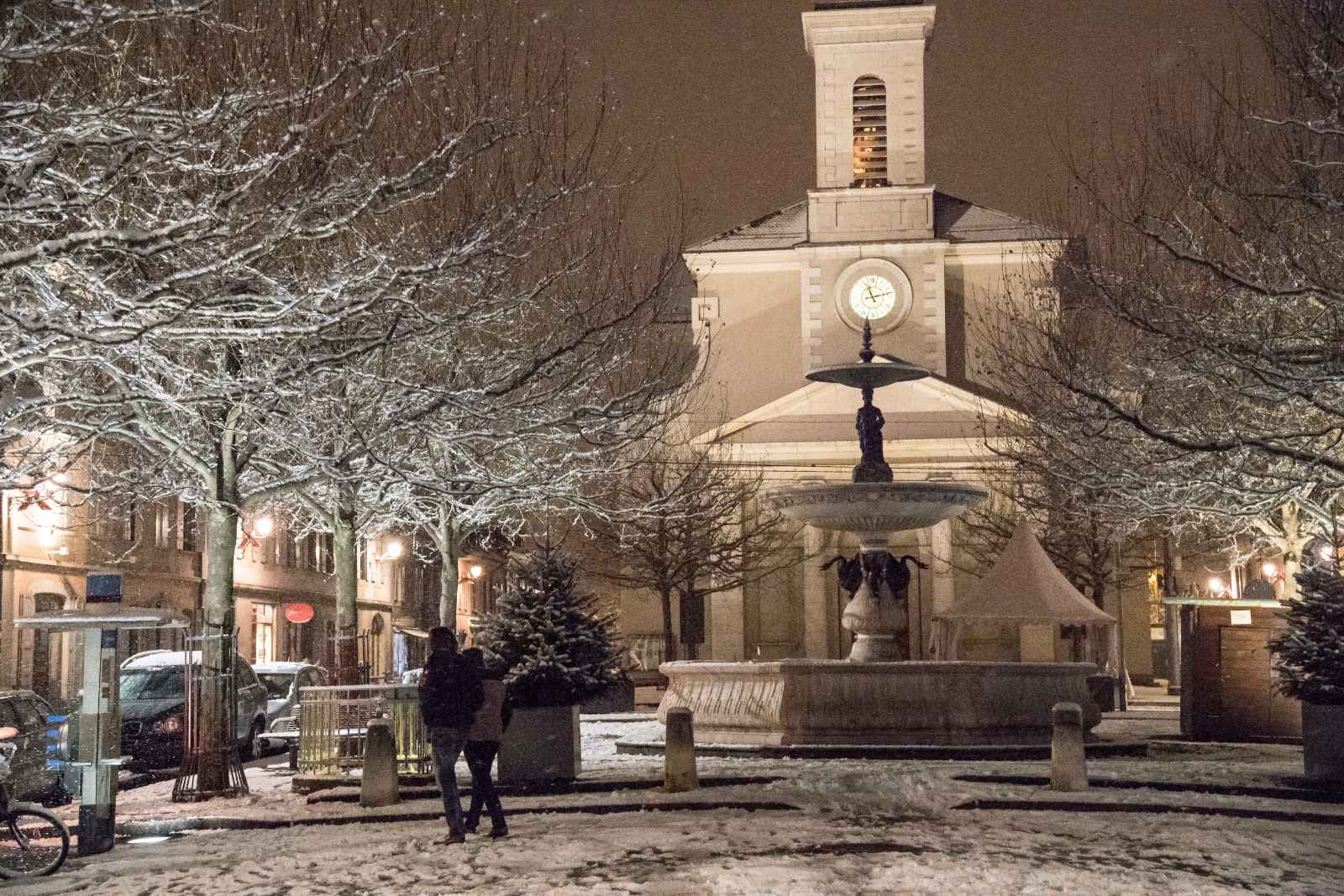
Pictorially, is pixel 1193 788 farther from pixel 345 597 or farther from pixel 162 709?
pixel 345 597

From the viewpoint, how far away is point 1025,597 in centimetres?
2756

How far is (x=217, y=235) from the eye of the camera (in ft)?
50.1

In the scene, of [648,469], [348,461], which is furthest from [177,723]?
[648,469]

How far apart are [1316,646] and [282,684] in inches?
694

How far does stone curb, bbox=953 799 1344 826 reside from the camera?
46.3 feet

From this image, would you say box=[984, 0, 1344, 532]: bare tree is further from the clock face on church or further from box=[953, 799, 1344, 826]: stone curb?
the clock face on church

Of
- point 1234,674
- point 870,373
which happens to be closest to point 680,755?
point 870,373

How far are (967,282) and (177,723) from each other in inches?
1461

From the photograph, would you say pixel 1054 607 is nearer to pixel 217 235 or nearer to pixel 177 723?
pixel 177 723

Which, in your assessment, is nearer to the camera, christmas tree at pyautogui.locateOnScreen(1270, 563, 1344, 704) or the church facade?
christmas tree at pyautogui.locateOnScreen(1270, 563, 1344, 704)

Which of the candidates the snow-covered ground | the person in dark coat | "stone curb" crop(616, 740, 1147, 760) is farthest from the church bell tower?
the person in dark coat

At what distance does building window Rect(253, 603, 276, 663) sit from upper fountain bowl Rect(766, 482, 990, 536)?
2969cm

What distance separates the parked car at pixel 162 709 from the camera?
23.3m

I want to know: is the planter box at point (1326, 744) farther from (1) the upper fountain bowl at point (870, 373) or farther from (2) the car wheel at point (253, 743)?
(2) the car wheel at point (253, 743)
